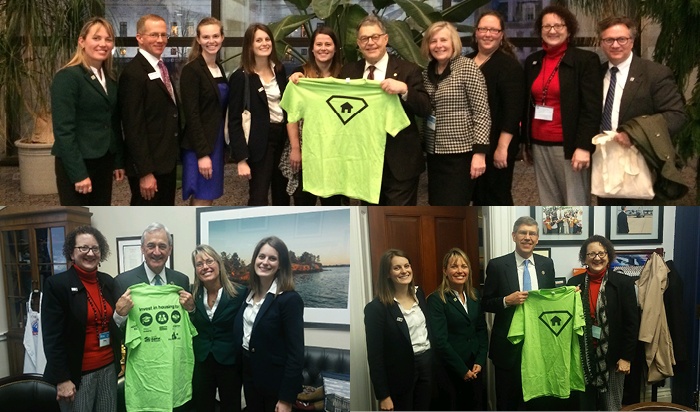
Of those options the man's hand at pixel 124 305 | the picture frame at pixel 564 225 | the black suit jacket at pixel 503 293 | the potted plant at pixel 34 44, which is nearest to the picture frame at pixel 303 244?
the man's hand at pixel 124 305

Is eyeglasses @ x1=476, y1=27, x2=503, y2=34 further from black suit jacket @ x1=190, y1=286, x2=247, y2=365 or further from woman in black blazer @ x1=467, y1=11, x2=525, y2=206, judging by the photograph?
black suit jacket @ x1=190, y1=286, x2=247, y2=365

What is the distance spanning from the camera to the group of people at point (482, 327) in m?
3.86

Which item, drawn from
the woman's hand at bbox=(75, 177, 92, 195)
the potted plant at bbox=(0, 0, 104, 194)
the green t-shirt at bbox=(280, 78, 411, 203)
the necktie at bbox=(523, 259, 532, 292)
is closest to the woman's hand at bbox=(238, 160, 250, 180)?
the green t-shirt at bbox=(280, 78, 411, 203)

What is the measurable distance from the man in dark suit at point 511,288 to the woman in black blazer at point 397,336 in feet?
1.03

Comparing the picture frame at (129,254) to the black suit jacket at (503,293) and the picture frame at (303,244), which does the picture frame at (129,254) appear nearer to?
the picture frame at (303,244)

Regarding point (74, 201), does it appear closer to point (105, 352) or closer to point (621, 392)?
point (105, 352)

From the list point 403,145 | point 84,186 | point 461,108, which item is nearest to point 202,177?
point 84,186

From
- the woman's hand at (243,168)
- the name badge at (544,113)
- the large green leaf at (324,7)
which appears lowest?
the woman's hand at (243,168)

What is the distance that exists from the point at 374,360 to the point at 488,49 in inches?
71.7

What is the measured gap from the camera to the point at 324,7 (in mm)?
5789

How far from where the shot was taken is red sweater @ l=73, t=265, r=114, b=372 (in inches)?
146

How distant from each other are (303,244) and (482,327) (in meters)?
0.89

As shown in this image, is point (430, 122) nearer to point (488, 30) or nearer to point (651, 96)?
point (488, 30)

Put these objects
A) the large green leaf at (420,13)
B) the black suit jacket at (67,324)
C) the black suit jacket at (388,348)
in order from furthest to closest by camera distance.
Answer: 1. the large green leaf at (420,13)
2. the black suit jacket at (388,348)
3. the black suit jacket at (67,324)
